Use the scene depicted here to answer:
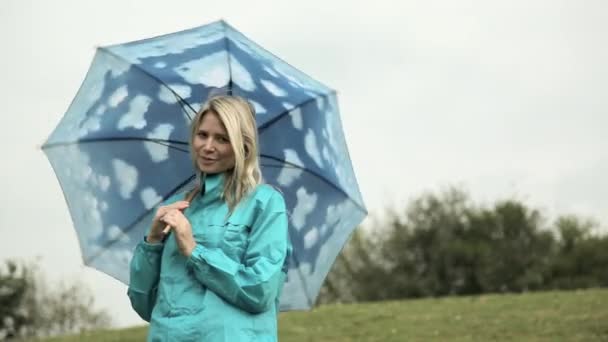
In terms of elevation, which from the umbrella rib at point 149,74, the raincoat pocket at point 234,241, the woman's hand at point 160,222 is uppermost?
the umbrella rib at point 149,74

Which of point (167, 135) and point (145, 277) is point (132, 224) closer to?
point (167, 135)

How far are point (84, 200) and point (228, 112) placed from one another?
1251mm

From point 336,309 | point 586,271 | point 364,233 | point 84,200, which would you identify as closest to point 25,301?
point 364,233

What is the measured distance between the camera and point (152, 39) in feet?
15.6

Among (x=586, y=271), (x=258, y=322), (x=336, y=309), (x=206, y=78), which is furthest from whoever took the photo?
(x=586, y=271)

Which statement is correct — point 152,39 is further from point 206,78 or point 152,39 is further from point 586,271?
point 586,271

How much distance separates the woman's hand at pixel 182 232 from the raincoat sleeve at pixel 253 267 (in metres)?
0.03

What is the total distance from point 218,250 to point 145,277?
1.18 ft

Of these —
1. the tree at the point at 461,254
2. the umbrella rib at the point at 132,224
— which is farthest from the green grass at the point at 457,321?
the tree at the point at 461,254

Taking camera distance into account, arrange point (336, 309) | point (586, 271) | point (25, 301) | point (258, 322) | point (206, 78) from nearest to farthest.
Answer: point (258, 322) → point (206, 78) → point (336, 309) → point (25, 301) → point (586, 271)

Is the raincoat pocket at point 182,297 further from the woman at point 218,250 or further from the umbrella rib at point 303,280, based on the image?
the umbrella rib at point 303,280

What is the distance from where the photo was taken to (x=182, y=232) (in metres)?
3.68

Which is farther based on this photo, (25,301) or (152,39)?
(25,301)

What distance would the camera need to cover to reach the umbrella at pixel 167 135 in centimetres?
467
